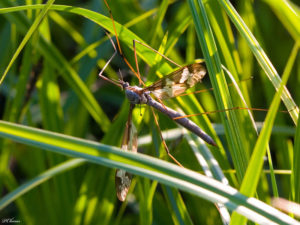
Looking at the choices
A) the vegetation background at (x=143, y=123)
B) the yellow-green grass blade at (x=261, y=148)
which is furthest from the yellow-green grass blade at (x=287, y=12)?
the yellow-green grass blade at (x=261, y=148)

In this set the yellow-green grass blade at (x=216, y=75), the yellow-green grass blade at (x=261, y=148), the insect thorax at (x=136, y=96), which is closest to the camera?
the yellow-green grass blade at (x=261, y=148)

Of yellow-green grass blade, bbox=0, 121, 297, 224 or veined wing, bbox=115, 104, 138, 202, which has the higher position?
yellow-green grass blade, bbox=0, 121, 297, 224

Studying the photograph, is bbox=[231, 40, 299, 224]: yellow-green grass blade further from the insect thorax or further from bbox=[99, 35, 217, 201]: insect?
the insect thorax

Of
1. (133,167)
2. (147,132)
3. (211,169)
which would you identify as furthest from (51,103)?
(133,167)

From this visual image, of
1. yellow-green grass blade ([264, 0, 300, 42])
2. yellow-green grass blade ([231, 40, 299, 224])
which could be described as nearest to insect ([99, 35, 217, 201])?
yellow-green grass blade ([264, 0, 300, 42])

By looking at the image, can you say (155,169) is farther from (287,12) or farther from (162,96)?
(162,96)

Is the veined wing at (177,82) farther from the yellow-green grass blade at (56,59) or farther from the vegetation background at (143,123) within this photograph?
the yellow-green grass blade at (56,59)
